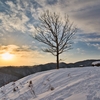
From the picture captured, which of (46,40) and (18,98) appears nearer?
(18,98)

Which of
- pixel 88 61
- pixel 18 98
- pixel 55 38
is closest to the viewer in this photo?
pixel 18 98

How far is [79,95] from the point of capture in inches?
177

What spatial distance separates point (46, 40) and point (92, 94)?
1472 centimetres

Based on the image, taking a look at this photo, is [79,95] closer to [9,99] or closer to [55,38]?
[9,99]

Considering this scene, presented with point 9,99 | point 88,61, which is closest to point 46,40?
point 9,99

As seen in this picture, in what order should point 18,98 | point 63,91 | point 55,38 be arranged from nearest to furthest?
point 63,91 → point 18,98 → point 55,38

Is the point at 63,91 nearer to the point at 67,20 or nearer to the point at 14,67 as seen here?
the point at 67,20

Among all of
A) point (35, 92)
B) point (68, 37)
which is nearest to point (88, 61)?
point (68, 37)

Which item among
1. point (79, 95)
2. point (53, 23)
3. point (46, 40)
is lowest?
point (79, 95)

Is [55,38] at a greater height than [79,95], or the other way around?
[55,38]

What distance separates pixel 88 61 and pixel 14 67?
40.3 metres

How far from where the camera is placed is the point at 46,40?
61.9 ft

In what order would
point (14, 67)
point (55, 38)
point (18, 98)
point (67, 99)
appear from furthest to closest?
1. point (14, 67)
2. point (55, 38)
3. point (18, 98)
4. point (67, 99)

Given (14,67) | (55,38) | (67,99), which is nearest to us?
(67,99)
